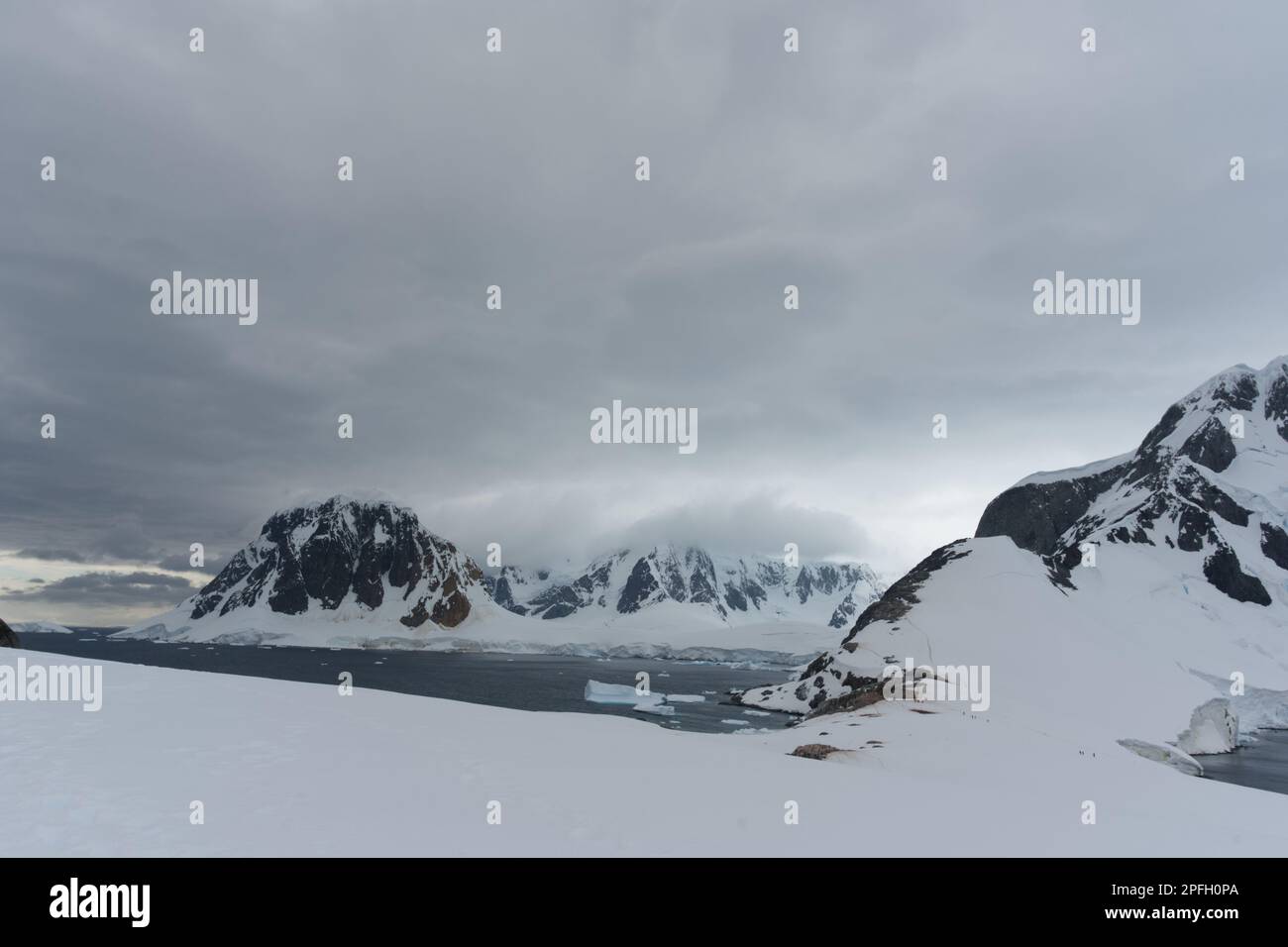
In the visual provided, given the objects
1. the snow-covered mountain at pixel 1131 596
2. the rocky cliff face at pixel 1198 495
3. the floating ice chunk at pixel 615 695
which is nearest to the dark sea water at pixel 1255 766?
the snow-covered mountain at pixel 1131 596

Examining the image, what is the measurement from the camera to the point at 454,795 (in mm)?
10531

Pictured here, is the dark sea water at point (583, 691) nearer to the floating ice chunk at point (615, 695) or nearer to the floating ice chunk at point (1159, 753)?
the floating ice chunk at point (1159, 753)

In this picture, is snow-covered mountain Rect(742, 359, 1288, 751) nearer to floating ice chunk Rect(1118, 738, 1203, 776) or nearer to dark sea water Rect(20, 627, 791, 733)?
floating ice chunk Rect(1118, 738, 1203, 776)

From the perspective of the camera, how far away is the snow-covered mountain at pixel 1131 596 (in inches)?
2154

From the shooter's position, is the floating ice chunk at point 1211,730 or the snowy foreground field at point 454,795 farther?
the floating ice chunk at point 1211,730

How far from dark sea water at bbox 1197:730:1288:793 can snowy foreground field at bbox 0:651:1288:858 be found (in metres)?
37.6

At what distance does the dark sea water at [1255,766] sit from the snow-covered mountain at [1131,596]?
6.66 feet

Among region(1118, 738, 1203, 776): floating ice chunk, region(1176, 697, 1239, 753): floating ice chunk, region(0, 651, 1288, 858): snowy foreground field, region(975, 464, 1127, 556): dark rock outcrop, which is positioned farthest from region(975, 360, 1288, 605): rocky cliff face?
region(0, 651, 1288, 858): snowy foreground field

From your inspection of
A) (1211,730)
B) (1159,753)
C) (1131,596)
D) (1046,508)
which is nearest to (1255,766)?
(1211,730)

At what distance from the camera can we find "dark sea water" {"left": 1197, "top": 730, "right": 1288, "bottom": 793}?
4456cm

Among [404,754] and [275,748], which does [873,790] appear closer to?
[404,754]

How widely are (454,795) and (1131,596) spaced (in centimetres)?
10742
